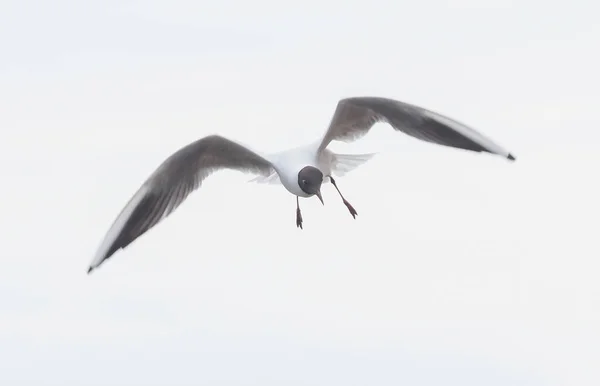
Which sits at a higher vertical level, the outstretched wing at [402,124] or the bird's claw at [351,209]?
the outstretched wing at [402,124]

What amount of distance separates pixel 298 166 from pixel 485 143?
1.55 metres

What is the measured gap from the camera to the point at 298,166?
11500 millimetres

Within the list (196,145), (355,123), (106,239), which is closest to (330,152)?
(355,123)

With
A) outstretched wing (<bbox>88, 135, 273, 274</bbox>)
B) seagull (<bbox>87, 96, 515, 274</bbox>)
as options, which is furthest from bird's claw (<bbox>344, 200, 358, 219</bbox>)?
outstretched wing (<bbox>88, 135, 273, 274</bbox>)

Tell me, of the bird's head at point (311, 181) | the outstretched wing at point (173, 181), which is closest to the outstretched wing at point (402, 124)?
the bird's head at point (311, 181)

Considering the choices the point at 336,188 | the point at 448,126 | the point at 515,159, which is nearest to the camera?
the point at 515,159

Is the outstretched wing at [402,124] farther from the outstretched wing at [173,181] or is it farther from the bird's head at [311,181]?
the outstretched wing at [173,181]

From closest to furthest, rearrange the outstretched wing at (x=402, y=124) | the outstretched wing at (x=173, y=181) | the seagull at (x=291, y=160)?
1. the outstretched wing at (x=402, y=124)
2. the seagull at (x=291, y=160)
3. the outstretched wing at (x=173, y=181)

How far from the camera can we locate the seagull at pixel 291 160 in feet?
36.8

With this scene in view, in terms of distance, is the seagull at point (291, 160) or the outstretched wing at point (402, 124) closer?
the outstretched wing at point (402, 124)

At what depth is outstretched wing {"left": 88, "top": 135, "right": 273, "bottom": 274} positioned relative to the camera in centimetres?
1137

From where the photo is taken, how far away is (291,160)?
1162 cm

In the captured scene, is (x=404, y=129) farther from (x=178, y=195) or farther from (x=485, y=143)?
(x=178, y=195)

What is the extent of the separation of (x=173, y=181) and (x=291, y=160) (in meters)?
1.08
